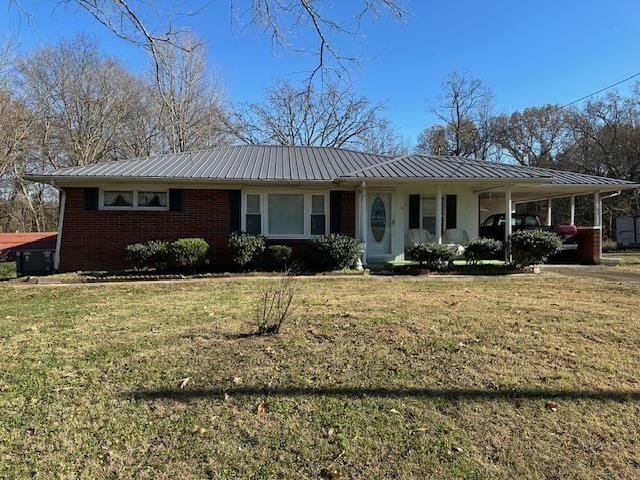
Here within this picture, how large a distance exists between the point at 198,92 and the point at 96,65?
6.32 m

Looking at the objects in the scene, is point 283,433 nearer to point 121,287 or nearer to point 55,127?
point 121,287

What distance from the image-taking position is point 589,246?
14.9m

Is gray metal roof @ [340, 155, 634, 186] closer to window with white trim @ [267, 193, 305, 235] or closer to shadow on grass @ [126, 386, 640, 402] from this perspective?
window with white trim @ [267, 193, 305, 235]

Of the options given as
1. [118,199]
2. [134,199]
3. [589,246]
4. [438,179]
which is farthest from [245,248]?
[589,246]

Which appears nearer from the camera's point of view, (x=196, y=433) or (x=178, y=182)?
(x=196, y=433)

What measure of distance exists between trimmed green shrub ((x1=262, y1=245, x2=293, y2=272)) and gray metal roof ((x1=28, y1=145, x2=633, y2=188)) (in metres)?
1.90

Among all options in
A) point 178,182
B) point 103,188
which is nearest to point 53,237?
point 103,188

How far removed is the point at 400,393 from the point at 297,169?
1100 cm

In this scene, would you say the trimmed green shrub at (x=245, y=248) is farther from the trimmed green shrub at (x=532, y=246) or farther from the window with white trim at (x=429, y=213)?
the trimmed green shrub at (x=532, y=246)

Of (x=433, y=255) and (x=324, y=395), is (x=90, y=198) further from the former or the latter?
(x=324, y=395)

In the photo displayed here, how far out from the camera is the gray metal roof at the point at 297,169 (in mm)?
12789

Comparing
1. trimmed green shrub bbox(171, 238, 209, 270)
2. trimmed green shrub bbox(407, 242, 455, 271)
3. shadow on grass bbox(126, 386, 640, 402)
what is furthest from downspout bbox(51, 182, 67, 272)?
shadow on grass bbox(126, 386, 640, 402)

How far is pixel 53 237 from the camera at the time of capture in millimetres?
20062

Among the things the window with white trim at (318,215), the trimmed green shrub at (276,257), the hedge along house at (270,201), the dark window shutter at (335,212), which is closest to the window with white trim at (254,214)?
the hedge along house at (270,201)
